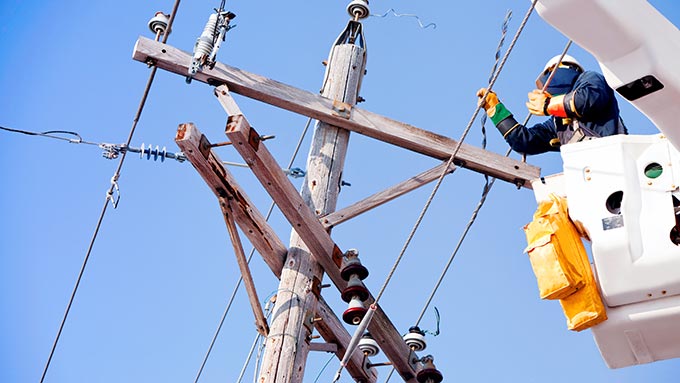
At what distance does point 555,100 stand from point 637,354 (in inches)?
77.5

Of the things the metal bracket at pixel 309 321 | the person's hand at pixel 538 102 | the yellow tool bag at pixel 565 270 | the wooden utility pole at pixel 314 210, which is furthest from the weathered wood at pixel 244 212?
the person's hand at pixel 538 102

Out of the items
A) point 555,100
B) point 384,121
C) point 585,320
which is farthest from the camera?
point 384,121

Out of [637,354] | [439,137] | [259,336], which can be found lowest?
[637,354]

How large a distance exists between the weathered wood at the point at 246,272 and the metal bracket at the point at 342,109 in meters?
1.11

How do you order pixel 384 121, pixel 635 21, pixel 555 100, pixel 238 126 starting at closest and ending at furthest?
pixel 635 21 → pixel 238 126 → pixel 555 100 → pixel 384 121

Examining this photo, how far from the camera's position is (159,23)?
774cm

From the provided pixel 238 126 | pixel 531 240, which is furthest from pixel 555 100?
pixel 238 126

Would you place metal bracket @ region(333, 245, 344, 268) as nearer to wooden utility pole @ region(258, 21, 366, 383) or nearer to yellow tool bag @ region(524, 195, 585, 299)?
wooden utility pole @ region(258, 21, 366, 383)

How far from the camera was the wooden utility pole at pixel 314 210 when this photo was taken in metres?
6.91

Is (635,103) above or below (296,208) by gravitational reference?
below

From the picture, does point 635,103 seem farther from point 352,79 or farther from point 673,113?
point 352,79

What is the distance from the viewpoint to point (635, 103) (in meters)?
5.18

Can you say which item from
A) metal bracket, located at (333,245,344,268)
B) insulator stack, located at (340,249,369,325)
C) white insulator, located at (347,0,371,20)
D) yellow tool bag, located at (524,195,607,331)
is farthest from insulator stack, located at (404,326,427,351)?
white insulator, located at (347,0,371,20)

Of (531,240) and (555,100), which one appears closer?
(531,240)
